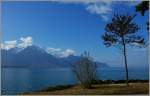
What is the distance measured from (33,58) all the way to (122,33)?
1.24 meters

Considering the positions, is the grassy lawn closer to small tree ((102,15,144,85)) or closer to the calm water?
the calm water

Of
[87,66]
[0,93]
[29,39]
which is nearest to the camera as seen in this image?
[0,93]

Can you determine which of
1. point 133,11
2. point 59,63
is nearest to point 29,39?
point 59,63

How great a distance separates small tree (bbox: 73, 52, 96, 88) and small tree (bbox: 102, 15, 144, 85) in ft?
1.18

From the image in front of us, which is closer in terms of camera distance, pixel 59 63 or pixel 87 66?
pixel 59 63

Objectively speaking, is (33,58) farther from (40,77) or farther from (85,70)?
(85,70)

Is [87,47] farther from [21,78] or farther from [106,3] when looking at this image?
[21,78]

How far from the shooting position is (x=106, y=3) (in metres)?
4.72

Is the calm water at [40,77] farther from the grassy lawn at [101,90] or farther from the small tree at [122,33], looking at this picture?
the small tree at [122,33]

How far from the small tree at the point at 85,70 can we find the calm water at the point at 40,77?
11cm

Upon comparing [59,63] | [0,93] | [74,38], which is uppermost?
[74,38]

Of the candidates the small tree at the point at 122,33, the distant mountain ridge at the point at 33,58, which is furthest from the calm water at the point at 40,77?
the small tree at the point at 122,33

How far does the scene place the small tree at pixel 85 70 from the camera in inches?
199

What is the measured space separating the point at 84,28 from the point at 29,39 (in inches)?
27.8
